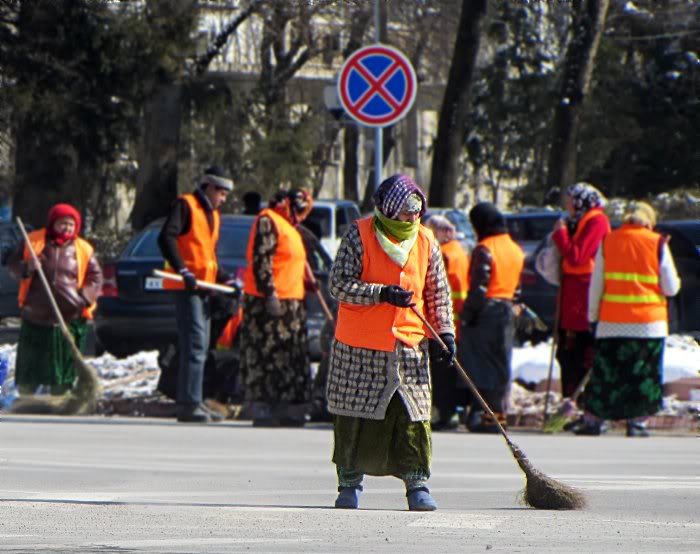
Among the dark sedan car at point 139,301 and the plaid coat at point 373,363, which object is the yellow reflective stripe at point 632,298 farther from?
the plaid coat at point 373,363

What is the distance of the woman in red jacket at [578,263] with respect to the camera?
1470cm

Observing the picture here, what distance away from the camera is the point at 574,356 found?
15.0 m

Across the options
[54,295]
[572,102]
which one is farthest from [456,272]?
[572,102]

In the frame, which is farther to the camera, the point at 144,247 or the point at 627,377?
the point at 144,247

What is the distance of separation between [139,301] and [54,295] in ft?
6.64

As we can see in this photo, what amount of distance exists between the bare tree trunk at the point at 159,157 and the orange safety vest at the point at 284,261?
66.4 ft

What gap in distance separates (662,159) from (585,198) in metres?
1.21

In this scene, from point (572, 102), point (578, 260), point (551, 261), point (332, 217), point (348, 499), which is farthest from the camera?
point (572, 102)

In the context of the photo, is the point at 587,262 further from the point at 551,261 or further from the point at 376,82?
the point at 376,82

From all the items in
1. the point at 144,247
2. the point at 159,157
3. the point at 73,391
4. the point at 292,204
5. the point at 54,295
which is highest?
the point at 159,157

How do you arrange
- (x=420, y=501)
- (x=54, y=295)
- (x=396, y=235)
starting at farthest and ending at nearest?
(x=54, y=295)
(x=396, y=235)
(x=420, y=501)

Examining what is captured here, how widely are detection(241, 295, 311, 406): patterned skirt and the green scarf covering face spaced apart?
5.30 meters

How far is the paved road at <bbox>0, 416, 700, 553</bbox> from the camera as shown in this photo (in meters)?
7.60

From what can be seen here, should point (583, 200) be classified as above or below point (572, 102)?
below
